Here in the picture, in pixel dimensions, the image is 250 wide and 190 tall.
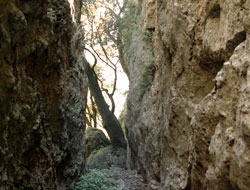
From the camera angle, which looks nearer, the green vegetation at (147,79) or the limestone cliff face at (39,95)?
the limestone cliff face at (39,95)

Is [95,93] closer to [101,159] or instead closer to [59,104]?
[101,159]

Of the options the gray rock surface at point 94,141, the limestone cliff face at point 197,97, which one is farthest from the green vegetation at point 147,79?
the gray rock surface at point 94,141

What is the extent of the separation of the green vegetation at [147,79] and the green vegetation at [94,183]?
3268mm

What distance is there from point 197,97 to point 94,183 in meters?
4.92

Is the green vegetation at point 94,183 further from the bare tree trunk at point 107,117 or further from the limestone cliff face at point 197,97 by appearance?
the bare tree trunk at point 107,117

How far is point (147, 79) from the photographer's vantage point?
973 centimetres

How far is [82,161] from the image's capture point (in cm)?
921

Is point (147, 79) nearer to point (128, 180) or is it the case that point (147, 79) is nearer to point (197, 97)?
point (128, 180)

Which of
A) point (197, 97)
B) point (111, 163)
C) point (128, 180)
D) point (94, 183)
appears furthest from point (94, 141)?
point (197, 97)

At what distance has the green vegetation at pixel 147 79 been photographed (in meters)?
9.51

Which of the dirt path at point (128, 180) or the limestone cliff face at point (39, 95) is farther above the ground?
the limestone cliff face at point (39, 95)

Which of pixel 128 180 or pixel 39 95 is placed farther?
pixel 128 180

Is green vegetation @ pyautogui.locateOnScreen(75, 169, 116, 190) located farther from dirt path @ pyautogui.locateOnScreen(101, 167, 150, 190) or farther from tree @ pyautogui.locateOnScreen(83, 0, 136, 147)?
tree @ pyautogui.locateOnScreen(83, 0, 136, 147)

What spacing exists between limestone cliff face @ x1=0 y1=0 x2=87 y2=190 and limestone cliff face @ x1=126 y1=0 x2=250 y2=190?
8.13 feet
